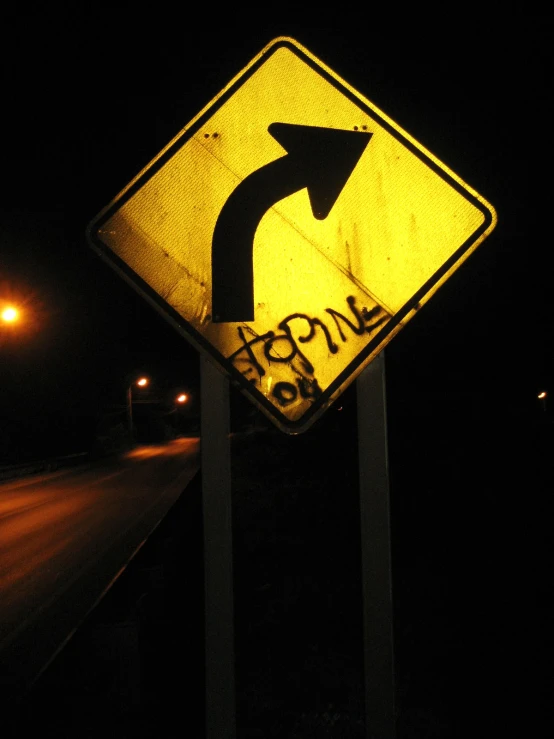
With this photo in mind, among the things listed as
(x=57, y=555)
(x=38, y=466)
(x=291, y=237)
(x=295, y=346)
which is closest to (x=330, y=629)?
(x=295, y=346)

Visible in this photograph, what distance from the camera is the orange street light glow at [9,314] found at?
79.7 feet

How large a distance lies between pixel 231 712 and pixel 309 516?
498 inches

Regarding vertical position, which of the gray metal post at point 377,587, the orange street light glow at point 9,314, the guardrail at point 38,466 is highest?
the orange street light glow at point 9,314

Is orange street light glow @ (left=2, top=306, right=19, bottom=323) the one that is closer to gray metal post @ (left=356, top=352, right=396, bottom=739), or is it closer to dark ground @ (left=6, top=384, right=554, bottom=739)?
dark ground @ (left=6, top=384, right=554, bottom=739)

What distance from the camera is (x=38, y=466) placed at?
38312mm

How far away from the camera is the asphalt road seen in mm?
6367

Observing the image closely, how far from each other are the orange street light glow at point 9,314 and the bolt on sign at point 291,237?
2435 centimetres

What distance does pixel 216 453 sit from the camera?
6.26 ft

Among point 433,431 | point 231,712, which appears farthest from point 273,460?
point 231,712

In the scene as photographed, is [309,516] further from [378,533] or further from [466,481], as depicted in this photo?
[378,533]

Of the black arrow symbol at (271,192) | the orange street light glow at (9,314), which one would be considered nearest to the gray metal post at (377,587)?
the black arrow symbol at (271,192)

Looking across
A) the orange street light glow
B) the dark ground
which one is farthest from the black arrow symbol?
the orange street light glow

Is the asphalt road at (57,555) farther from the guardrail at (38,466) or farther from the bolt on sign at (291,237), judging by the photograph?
the guardrail at (38,466)

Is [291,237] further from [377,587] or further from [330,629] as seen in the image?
[330,629]
